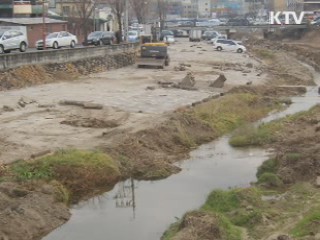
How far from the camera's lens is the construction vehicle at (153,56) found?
48.4 metres

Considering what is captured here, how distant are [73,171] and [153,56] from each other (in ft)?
105

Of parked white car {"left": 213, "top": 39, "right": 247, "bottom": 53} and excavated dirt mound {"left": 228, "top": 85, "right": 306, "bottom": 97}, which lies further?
parked white car {"left": 213, "top": 39, "right": 247, "bottom": 53}

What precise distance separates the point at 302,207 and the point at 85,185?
6315mm

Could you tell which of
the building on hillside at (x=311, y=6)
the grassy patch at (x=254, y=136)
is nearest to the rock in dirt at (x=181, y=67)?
the grassy patch at (x=254, y=136)

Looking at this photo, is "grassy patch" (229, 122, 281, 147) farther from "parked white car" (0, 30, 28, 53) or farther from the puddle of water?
"parked white car" (0, 30, 28, 53)

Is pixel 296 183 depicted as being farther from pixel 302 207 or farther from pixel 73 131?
pixel 73 131

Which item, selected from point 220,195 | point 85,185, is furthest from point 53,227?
point 220,195

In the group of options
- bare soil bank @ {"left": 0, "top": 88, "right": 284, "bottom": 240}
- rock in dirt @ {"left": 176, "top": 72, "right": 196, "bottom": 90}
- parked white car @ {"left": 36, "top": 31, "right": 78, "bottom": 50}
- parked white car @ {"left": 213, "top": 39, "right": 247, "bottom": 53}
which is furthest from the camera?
parked white car @ {"left": 213, "top": 39, "right": 247, "bottom": 53}

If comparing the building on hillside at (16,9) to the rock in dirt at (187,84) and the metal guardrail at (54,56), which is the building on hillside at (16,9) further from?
the rock in dirt at (187,84)

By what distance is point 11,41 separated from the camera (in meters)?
38.2

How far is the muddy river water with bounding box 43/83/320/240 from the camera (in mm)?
14453

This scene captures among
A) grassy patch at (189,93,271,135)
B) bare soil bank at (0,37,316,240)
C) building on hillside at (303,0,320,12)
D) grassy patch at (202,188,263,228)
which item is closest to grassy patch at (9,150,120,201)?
bare soil bank at (0,37,316,240)

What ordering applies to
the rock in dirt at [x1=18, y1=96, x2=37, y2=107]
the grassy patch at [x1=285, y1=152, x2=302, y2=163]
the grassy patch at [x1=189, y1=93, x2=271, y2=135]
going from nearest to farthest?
the grassy patch at [x1=285, y1=152, x2=302, y2=163] → the grassy patch at [x1=189, y1=93, x2=271, y2=135] → the rock in dirt at [x1=18, y1=96, x2=37, y2=107]

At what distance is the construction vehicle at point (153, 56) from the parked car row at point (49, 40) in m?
5.70
